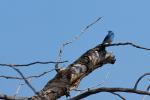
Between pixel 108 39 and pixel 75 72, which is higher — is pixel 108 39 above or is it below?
above

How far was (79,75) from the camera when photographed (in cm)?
478

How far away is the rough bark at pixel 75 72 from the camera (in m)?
4.52

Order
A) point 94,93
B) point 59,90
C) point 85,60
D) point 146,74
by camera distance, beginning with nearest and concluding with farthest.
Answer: point 94,93 < point 146,74 < point 59,90 < point 85,60

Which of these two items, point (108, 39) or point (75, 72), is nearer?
point (75, 72)

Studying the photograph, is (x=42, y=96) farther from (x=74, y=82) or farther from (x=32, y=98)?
(x=74, y=82)

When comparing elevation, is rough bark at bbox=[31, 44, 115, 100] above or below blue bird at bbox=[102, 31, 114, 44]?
below

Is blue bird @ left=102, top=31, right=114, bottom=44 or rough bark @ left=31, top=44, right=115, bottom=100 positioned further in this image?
blue bird @ left=102, top=31, right=114, bottom=44

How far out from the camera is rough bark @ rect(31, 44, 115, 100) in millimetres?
4521

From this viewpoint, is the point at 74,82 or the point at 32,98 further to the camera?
the point at 74,82

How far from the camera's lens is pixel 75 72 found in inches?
187

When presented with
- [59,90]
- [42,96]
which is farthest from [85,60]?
[42,96]

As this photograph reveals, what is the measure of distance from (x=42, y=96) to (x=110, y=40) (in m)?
1.19

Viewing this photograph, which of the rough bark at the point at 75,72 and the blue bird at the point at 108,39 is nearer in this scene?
the rough bark at the point at 75,72

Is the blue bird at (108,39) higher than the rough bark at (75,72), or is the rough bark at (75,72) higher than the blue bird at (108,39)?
the blue bird at (108,39)
